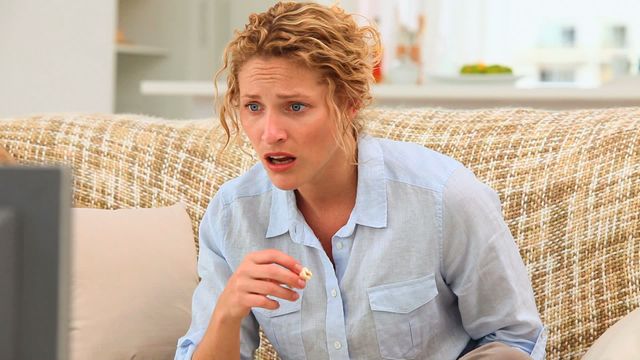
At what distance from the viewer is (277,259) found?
1.34m

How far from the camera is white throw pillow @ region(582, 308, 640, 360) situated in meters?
1.58

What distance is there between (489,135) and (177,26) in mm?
4103

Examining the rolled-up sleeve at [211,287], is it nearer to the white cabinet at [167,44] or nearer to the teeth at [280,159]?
the teeth at [280,159]

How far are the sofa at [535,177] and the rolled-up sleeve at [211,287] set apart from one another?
317 millimetres

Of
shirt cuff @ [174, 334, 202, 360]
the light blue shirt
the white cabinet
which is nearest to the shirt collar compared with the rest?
the light blue shirt

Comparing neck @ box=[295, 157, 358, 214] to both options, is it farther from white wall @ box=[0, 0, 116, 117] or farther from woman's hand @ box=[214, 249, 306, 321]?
white wall @ box=[0, 0, 116, 117]

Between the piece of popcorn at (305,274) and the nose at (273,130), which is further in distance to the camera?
the nose at (273,130)

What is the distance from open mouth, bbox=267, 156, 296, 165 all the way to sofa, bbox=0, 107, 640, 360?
26cm

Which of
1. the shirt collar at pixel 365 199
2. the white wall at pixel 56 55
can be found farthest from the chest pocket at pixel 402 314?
the white wall at pixel 56 55

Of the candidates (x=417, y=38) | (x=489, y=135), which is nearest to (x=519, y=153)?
(x=489, y=135)

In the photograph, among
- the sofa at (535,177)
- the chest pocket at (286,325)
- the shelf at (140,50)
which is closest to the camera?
the chest pocket at (286,325)

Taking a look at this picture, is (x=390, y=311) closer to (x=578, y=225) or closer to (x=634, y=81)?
(x=578, y=225)

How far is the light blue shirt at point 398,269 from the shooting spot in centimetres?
156

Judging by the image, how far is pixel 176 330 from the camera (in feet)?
6.75
